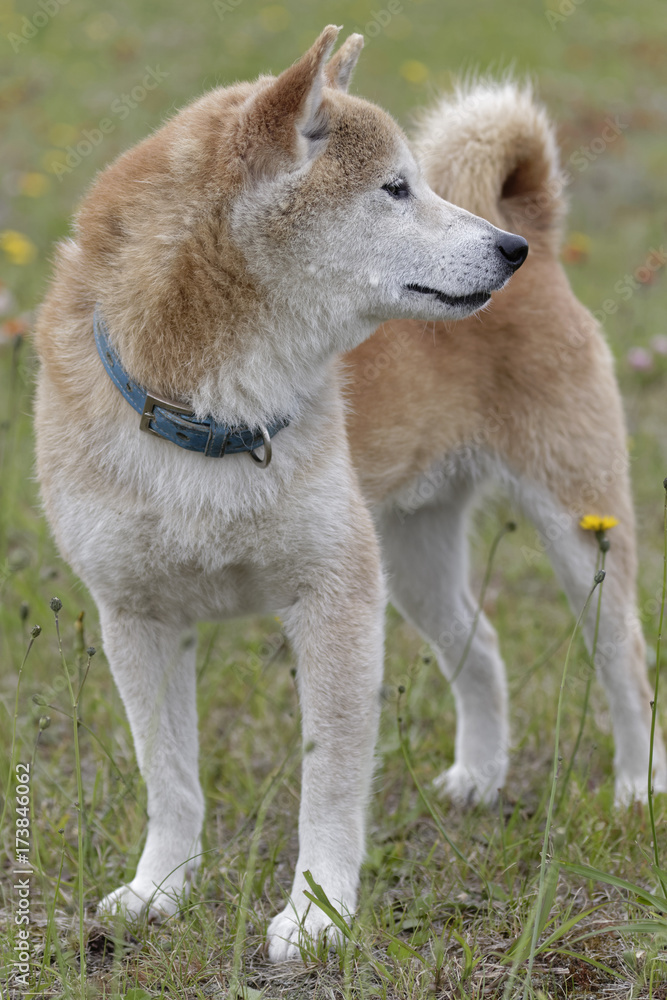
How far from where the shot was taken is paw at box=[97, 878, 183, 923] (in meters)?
2.23

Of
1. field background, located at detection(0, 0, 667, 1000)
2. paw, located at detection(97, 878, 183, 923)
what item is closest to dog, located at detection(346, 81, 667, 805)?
field background, located at detection(0, 0, 667, 1000)

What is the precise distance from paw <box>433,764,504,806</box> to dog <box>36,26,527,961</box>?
2.41 feet

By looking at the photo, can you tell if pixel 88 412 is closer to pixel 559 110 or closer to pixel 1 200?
pixel 1 200

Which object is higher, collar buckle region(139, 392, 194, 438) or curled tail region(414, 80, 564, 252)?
curled tail region(414, 80, 564, 252)

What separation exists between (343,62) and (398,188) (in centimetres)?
46

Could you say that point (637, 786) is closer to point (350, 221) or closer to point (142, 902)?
point (142, 902)

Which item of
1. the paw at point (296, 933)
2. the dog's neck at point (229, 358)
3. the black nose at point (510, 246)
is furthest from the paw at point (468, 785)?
the black nose at point (510, 246)

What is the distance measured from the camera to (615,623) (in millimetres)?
3016

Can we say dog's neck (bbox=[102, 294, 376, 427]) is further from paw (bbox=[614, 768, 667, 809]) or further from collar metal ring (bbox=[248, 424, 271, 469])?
paw (bbox=[614, 768, 667, 809])

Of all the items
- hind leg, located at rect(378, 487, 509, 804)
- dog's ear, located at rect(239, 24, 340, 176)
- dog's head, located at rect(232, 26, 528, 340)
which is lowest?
hind leg, located at rect(378, 487, 509, 804)

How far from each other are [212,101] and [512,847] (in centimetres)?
186

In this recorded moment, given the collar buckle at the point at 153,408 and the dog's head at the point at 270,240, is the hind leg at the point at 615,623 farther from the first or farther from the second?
the collar buckle at the point at 153,408

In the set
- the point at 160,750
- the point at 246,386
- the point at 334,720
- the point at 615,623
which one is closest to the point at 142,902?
the point at 160,750

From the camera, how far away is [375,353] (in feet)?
9.17
